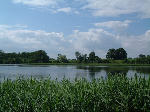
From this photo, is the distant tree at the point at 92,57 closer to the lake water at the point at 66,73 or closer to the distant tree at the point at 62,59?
the distant tree at the point at 62,59

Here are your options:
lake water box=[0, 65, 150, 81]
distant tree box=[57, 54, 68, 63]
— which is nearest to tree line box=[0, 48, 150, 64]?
distant tree box=[57, 54, 68, 63]

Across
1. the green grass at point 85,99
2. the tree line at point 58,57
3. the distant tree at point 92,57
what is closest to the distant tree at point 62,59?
the tree line at point 58,57

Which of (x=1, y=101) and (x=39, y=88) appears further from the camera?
(x=39, y=88)

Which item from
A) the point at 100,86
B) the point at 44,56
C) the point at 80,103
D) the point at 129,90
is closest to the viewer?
the point at 80,103

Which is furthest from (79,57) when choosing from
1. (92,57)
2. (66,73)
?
(66,73)

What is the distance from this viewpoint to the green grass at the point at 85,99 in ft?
26.7

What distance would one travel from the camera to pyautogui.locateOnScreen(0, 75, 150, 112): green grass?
321 inches

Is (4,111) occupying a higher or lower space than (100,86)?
lower

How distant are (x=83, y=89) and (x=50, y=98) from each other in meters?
1.32

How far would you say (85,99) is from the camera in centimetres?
833

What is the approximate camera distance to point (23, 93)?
9.03 meters

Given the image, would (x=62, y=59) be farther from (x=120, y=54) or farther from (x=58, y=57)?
(x=120, y=54)

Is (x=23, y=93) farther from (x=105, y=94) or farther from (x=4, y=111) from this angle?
(x=105, y=94)

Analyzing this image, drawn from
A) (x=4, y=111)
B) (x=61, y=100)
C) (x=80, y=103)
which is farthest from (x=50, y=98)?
(x=4, y=111)
